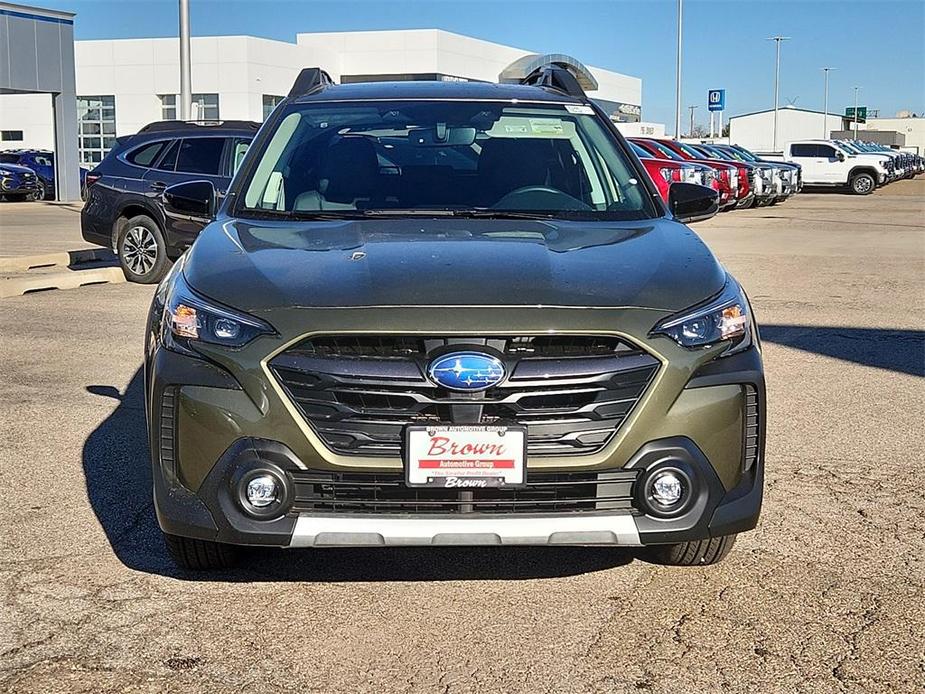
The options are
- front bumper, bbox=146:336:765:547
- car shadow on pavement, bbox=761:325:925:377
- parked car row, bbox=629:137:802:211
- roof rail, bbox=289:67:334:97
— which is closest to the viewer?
front bumper, bbox=146:336:765:547

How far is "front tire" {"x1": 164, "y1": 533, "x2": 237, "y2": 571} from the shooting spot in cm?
405

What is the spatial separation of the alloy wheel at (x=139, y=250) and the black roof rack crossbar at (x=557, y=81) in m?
7.73

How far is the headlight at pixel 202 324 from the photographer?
3602mm

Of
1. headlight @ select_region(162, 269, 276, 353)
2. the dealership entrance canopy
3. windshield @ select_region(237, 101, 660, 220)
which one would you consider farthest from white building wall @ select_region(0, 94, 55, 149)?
headlight @ select_region(162, 269, 276, 353)

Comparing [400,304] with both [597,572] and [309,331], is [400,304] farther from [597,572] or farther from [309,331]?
[597,572]

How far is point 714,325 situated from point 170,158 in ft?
35.3

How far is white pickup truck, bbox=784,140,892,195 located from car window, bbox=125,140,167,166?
3259 cm

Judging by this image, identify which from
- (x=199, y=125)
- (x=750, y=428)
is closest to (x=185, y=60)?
(x=199, y=125)

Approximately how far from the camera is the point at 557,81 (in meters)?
6.09

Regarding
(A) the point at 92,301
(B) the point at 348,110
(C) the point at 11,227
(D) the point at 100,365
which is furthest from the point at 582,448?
(C) the point at 11,227

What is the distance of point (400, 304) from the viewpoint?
3.56m

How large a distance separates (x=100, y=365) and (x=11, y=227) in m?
17.2

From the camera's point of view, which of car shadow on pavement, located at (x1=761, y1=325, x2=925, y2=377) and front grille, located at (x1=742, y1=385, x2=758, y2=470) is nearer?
front grille, located at (x1=742, y1=385, x2=758, y2=470)

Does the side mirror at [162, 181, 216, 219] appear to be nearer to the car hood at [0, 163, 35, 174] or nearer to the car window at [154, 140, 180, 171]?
the car window at [154, 140, 180, 171]
